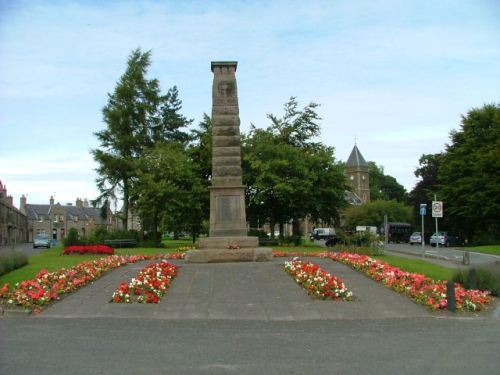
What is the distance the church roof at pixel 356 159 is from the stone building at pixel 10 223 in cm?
8120

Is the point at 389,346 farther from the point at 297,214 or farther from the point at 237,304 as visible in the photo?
the point at 297,214

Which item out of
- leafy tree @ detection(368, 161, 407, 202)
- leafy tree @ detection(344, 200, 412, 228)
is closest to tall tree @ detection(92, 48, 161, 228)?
leafy tree @ detection(344, 200, 412, 228)

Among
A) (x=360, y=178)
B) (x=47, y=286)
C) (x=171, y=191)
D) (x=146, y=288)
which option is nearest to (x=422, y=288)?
(x=146, y=288)

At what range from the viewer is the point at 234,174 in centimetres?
1997

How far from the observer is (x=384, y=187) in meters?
A: 140

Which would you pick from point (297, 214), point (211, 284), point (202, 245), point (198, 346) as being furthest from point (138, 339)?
point (297, 214)

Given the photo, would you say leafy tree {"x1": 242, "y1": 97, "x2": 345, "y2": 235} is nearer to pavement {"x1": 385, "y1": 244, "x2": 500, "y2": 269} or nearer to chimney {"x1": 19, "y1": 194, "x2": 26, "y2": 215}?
pavement {"x1": 385, "y1": 244, "x2": 500, "y2": 269}

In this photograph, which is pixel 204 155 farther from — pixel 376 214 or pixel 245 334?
pixel 376 214

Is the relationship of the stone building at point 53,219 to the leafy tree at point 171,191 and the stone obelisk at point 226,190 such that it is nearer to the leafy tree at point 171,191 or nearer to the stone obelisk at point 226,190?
the leafy tree at point 171,191

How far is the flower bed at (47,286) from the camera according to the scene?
12.2 meters

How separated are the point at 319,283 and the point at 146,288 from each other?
4.27 m

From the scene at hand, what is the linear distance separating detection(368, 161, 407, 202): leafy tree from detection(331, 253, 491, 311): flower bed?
120 m

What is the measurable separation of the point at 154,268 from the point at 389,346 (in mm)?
8262

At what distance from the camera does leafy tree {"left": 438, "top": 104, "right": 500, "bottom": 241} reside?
49125mm
